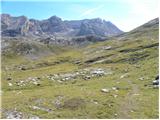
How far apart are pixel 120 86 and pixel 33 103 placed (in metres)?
18.0

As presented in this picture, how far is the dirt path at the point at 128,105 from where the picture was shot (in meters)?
37.7

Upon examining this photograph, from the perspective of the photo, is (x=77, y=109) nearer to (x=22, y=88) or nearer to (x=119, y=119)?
(x=119, y=119)

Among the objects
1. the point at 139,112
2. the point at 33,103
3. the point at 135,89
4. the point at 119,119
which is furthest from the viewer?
the point at 135,89

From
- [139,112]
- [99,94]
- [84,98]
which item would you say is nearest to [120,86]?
[99,94]

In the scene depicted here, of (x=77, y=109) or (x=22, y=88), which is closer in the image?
(x=77, y=109)

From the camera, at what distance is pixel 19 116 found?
37.0 metres

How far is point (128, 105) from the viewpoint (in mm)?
41594

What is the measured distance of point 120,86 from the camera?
2176 inches

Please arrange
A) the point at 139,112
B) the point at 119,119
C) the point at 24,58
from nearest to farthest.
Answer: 1. the point at 119,119
2. the point at 139,112
3. the point at 24,58

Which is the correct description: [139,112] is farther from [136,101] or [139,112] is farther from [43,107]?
[43,107]

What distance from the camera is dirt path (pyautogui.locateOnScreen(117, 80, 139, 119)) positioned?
37706mm

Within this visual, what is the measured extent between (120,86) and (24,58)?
141 m

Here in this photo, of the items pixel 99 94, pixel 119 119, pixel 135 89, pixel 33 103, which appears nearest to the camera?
pixel 119 119

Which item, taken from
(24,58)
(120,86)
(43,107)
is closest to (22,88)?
(120,86)
